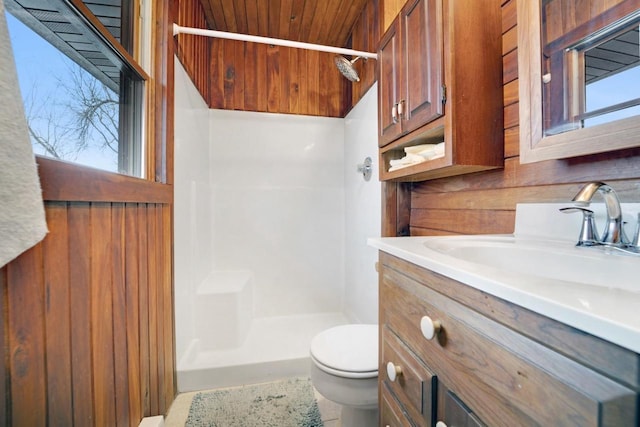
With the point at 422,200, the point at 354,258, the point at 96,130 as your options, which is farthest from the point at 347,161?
the point at 96,130

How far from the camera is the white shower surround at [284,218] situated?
1911 mm

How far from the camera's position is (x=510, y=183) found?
98 centimetres

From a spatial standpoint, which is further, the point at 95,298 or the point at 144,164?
the point at 144,164

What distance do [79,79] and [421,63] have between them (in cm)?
119

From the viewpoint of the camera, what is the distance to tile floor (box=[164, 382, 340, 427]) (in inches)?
52.2

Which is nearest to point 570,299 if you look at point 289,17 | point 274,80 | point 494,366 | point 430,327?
point 494,366

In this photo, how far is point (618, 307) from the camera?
0.99ft

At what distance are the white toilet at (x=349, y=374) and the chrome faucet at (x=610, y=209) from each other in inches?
32.7

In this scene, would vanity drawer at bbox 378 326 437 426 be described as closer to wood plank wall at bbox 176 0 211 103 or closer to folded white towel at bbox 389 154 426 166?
folded white towel at bbox 389 154 426 166

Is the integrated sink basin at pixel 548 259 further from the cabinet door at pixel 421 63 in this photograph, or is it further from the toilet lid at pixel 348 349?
the toilet lid at pixel 348 349

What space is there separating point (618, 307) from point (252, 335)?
2.12m

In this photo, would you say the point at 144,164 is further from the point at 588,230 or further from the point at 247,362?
the point at 588,230

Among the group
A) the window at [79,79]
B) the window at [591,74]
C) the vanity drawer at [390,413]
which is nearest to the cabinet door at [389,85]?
the window at [591,74]

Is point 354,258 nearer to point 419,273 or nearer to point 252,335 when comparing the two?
point 252,335
